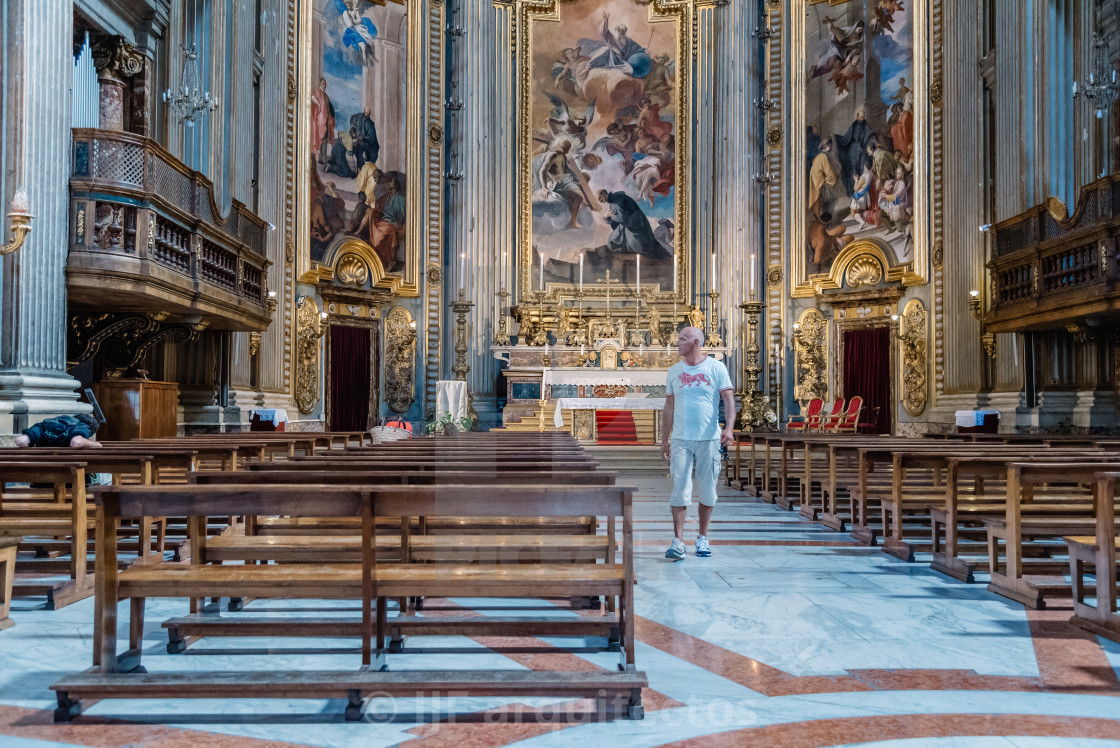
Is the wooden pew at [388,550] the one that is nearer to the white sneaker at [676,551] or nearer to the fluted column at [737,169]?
the white sneaker at [676,551]

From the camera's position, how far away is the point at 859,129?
18078 millimetres

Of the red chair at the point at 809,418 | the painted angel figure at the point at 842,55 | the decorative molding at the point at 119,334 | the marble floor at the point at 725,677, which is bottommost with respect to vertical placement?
the marble floor at the point at 725,677

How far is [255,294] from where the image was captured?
43.3ft

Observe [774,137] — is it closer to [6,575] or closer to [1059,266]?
[1059,266]

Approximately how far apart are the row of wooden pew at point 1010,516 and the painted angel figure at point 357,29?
1402 centimetres

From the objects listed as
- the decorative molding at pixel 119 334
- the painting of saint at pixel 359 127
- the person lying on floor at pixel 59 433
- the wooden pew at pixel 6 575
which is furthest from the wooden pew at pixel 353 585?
the painting of saint at pixel 359 127

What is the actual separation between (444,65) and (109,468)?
16760 millimetres

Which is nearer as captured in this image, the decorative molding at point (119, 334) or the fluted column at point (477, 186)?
the decorative molding at point (119, 334)

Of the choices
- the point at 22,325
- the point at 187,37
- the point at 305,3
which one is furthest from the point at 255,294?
the point at 305,3

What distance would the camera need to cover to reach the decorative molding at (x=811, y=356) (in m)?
18.8

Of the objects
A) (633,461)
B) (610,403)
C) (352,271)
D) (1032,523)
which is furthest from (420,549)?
(352,271)

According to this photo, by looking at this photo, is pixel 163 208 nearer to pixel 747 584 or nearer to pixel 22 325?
pixel 22 325

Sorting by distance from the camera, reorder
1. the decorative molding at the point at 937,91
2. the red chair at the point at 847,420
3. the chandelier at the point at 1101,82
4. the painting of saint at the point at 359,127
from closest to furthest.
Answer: the chandelier at the point at 1101,82 → the red chair at the point at 847,420 → the decorative molding at the point at 937,91 → the painting of saint at the point at 359,127

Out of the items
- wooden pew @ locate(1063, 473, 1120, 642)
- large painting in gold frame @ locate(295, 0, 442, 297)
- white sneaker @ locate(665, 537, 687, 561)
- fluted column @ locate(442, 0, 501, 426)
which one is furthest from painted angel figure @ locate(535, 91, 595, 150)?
wooden pew @ locate(1063, 473, 1120, 642)
